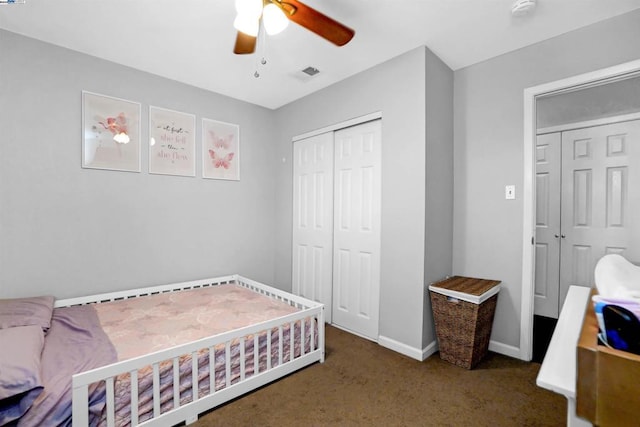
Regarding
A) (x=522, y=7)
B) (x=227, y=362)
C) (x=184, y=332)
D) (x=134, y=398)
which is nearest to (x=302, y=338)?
(x=227, y=362)

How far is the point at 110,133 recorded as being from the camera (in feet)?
8.52

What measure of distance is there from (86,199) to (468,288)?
3.11 meters

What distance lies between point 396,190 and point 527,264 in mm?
1120

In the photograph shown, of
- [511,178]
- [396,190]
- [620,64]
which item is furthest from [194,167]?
[620,64]

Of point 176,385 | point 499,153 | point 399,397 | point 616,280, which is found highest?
point 499,153

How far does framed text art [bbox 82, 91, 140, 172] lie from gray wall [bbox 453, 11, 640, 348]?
287 cm

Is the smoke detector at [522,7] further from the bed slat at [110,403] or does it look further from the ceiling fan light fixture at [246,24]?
the bed slat at [110,403]

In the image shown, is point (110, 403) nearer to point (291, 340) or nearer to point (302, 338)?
point (291, 340)

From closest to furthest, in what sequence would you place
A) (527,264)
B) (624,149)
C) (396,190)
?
(527,264) → (396,190) → (624,149)

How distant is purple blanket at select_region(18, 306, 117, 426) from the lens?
127cm

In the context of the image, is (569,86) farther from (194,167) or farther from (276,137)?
(194,167)

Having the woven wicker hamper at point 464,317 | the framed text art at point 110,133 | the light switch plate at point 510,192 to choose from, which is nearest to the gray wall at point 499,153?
the light switch plate at point 510,192

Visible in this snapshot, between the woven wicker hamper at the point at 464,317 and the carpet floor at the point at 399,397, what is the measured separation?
100 mm

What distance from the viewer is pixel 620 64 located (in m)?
1.93
